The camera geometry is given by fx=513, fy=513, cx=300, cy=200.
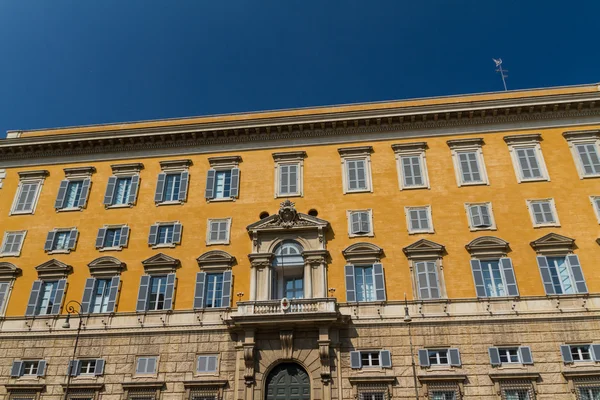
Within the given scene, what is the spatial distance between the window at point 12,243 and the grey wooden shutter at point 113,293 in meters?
6.61

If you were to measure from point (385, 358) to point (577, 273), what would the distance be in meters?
10.5

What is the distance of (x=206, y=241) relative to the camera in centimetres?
2916

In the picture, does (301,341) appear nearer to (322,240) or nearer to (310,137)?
(322,240)

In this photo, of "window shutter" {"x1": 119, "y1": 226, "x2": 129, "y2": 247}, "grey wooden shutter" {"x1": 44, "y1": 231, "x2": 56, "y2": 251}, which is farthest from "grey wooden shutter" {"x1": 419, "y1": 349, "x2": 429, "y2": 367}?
"grey wooden shutter" {"x1": 44, "y1": 231, "x2": 56, "y2": 251}

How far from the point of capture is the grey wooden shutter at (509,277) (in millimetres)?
25625

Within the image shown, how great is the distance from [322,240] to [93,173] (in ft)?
51.0

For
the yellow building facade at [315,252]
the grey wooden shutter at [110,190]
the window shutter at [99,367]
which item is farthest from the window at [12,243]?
the window shutter at [99,367]

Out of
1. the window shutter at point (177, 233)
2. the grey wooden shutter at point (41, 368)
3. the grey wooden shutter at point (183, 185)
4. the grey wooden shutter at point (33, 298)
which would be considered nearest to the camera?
the grey wooden shutter at point (41, 368)

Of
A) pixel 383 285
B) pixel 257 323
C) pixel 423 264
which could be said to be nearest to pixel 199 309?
pixel 257 323

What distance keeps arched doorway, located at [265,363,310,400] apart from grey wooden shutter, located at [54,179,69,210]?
16.9m

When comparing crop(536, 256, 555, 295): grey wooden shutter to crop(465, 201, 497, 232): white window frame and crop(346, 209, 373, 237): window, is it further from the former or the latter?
crop(346, 209, 373, 237): window

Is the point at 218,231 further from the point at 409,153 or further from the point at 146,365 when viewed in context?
the point at 409,153

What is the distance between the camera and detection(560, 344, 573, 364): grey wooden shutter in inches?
935

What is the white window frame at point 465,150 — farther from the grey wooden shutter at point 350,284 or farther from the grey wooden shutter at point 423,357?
the grey wooden shutter at point 423,357
